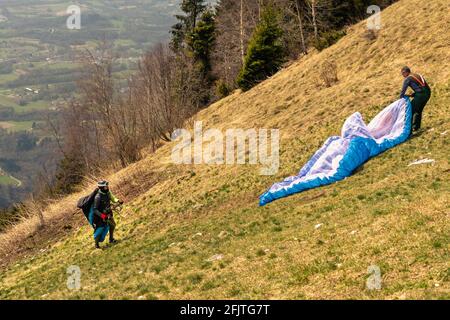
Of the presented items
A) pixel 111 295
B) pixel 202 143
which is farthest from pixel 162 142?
pixel 111 295

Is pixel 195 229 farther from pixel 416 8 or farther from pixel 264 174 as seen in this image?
pixel 416 8

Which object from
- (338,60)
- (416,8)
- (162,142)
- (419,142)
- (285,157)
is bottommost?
(162,142)

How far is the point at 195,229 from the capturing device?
1670 centimetres

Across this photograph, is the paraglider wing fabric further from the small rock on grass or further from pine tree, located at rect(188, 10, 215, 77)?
pine tree, located at rect(188, 10, 215, 77)

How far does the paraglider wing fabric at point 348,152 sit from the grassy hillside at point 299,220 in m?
0.59

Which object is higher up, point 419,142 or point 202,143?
point 419,142

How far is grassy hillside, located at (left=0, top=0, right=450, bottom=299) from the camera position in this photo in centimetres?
948

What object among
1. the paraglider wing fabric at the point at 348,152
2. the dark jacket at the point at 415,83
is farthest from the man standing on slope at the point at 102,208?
the dark jacket at the point at 415,83

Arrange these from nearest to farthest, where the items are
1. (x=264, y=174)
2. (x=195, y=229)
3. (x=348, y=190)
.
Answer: (x=348, y=190)
(x=195, y=229)
(x=264, y=174)

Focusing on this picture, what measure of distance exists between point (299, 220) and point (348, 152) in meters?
4.17

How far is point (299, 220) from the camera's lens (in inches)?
546

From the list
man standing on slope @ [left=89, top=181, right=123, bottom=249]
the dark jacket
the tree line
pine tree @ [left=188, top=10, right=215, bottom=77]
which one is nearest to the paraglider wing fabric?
the dark jacket

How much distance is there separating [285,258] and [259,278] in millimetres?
1027

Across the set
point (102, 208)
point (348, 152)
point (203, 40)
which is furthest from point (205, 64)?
point (102, 208)
